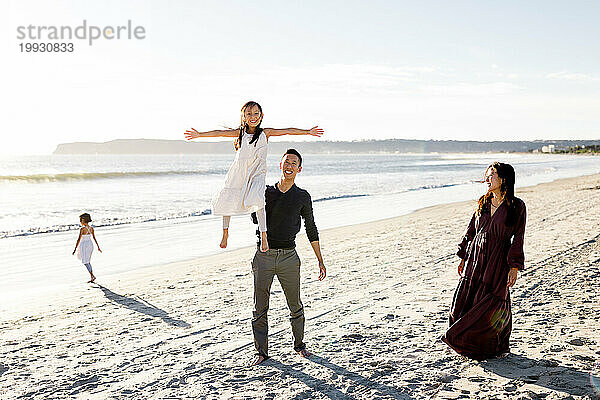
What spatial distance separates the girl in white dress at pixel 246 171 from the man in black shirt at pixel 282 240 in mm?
279

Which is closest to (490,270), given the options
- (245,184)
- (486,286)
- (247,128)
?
(486,286)

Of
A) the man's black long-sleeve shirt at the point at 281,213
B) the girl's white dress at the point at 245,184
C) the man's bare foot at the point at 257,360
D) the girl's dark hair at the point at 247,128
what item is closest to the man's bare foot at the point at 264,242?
the man's black long-sleeve shirt at the point at 281,213

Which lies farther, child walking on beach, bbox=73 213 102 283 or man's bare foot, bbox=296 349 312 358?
child walking on beach, bbox=73 213 102 283

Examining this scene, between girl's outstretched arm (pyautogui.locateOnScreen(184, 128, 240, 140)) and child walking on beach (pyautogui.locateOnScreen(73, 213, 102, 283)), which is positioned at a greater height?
girl's outstretched arm (pyautogui.locateOnScreen(184, 128, 240, 140))

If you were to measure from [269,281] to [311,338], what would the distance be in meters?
1.18

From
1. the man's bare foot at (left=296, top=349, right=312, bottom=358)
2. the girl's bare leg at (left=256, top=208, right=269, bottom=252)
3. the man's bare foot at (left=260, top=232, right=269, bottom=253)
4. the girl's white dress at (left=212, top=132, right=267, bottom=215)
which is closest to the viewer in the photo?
the girl's white dress at (left=212, top=132, right=267, bottom=215)

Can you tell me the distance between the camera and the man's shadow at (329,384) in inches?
173

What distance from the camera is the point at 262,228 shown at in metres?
4.72

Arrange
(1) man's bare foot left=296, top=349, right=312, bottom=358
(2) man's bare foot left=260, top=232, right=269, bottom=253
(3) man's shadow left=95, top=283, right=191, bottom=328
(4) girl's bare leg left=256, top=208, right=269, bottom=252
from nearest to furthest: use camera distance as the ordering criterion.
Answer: (4) girl's bare leg left=256, top=208, right=269, bottom=252
(2) man's bare foot left=260, top=232, right=269, bottom=253
(1) man's bare foot left=296, top=349, right=312, bottom=358
(3) man's shadow left=95, top=283, right=191, bottom=328

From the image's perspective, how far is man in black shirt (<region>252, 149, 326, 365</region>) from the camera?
489 centimetres

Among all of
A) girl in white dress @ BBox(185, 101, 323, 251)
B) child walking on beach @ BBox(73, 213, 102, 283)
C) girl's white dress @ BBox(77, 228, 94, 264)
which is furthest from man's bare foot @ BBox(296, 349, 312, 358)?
girl's white dress @ BBox(77, 228, 94, 264)

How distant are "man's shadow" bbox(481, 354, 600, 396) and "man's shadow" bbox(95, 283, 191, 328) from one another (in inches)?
140

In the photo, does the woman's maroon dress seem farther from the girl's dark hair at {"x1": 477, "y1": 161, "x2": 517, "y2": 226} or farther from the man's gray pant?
the man's gray pant

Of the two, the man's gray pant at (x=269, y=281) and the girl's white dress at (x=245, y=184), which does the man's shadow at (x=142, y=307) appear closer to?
the man's gray pant at (x=269, y=281)
